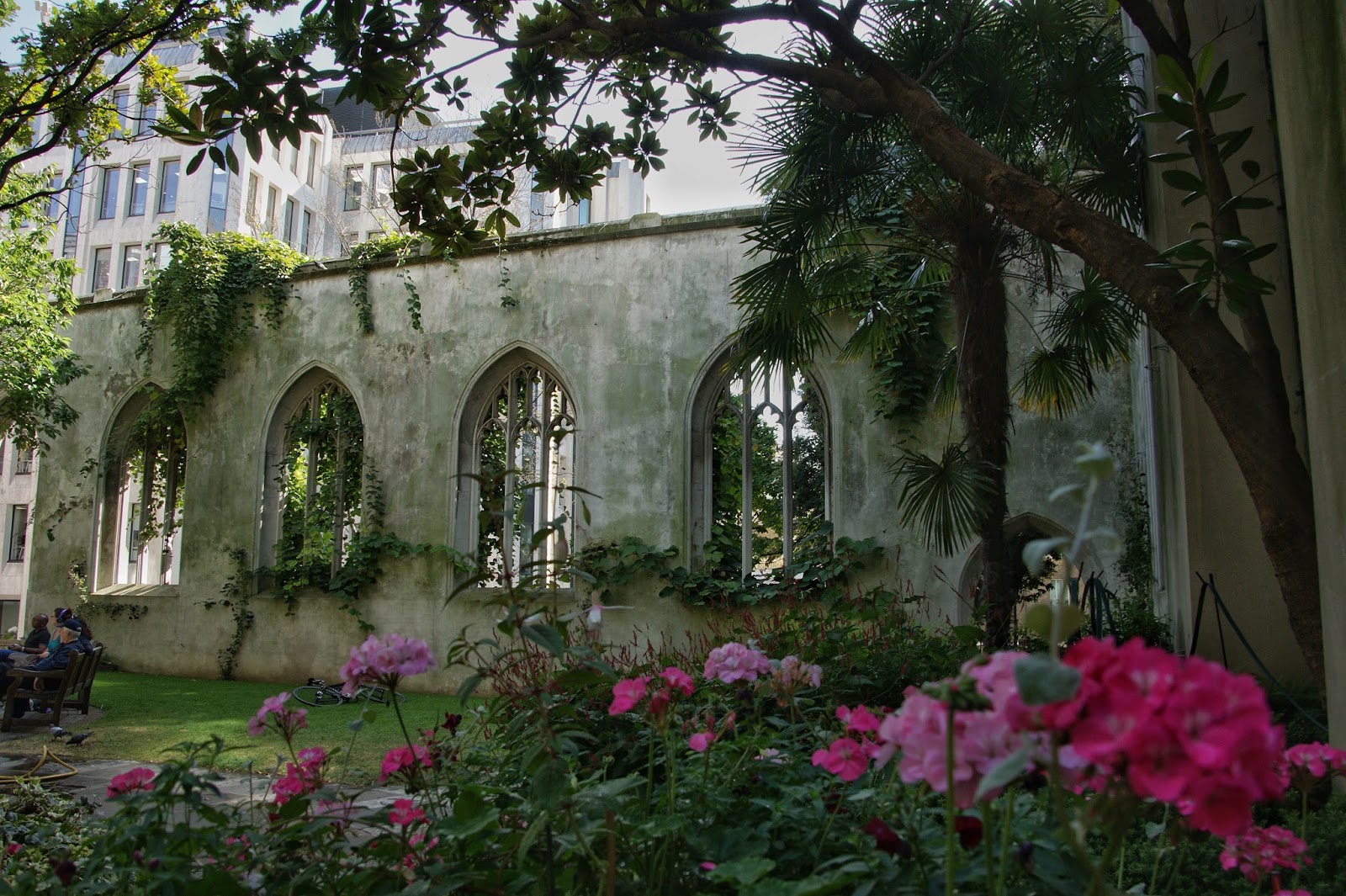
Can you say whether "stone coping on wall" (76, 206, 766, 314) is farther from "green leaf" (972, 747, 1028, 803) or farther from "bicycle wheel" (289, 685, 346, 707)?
"green leaf" (972, 747, 1028, 803)

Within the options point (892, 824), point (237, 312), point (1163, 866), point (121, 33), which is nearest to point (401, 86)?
point (121, 33)

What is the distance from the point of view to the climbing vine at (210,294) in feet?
42.5

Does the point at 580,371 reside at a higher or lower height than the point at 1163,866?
higher

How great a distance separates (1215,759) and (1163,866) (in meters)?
2.22

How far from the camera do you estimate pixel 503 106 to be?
16.2 feet

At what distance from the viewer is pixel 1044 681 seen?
789 millimetres

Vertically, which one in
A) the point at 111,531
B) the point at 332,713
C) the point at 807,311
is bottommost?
the point at 332,713

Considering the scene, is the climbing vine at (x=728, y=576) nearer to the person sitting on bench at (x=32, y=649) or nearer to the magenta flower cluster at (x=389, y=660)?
the person sitting on bench at (x=32, y=649)

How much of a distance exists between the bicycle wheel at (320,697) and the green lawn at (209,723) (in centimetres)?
18

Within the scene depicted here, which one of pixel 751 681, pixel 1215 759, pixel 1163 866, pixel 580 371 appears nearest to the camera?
pixel 1215 759

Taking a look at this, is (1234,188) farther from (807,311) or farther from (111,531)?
(111,531)

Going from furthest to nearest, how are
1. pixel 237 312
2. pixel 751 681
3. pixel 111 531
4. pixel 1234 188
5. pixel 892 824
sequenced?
1. pixel 111 531
2. pixel 237 312
3. pixel 1234 188
4. pixel 751 681
5. pixel 892 824

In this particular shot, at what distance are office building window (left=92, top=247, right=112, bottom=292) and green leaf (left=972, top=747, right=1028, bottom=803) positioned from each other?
36.3m

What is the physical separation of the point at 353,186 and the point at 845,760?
36846mm
